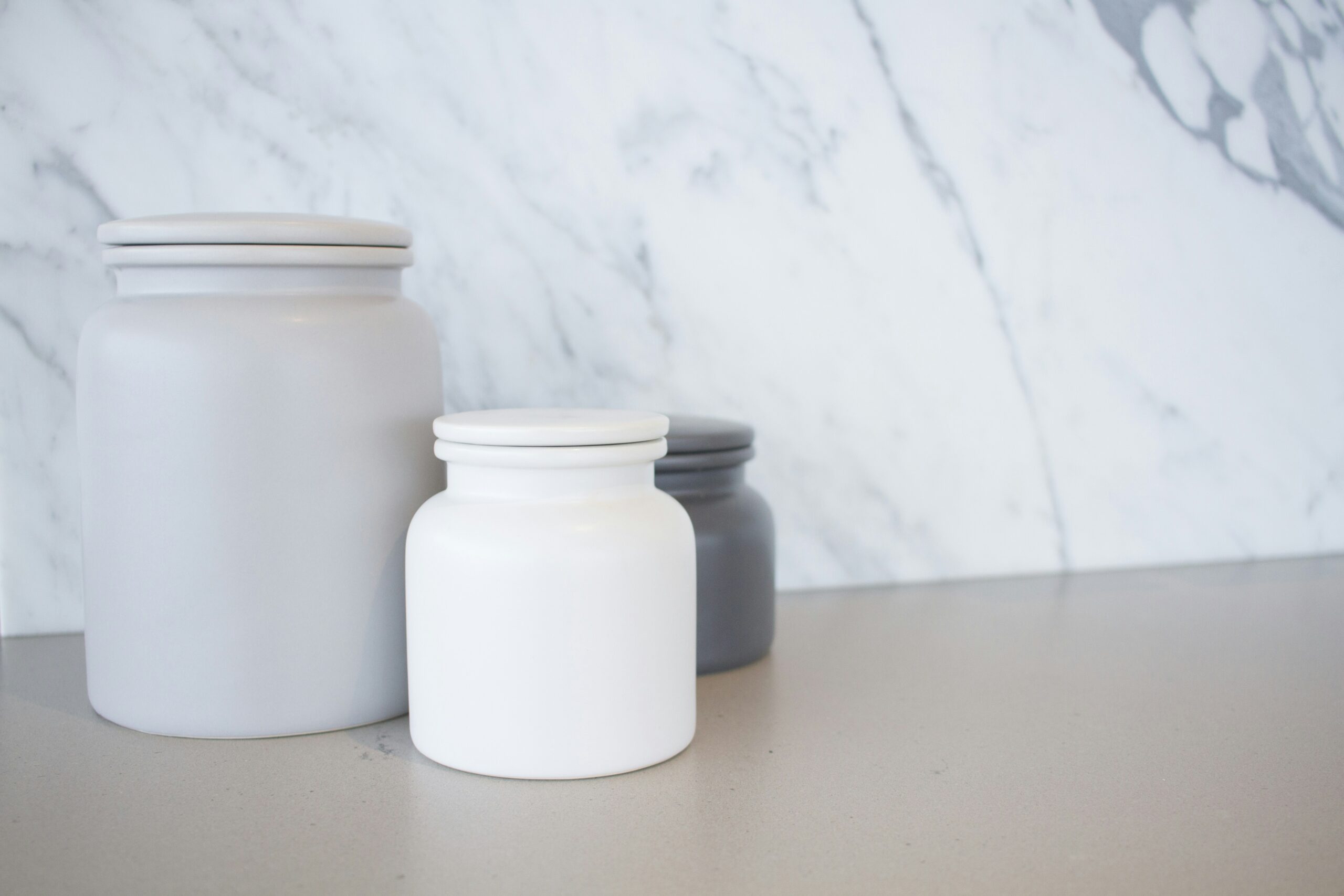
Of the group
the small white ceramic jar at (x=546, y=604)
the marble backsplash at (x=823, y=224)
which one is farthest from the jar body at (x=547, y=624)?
the marble backsplash at (x=823, y=224)

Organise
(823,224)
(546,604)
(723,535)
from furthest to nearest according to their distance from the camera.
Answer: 1. (823,224)
2. (723,535)
3. (546,604)

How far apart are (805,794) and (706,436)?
0.82 feet

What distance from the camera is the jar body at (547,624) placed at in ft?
1.89

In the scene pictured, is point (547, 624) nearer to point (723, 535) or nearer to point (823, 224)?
point (723, 535)

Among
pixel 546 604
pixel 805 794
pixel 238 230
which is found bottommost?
pixel 805 794

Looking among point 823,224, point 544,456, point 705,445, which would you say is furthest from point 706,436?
point 823,224

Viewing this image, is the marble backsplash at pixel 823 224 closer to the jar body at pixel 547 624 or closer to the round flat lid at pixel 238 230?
the round flat lid at pixel 238 230

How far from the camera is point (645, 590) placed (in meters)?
0.59

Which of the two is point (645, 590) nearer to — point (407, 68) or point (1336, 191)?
point (407, 68)

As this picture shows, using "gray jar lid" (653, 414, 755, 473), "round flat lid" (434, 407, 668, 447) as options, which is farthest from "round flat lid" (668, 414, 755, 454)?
"round flat lid" (434, 407, 668, 447)

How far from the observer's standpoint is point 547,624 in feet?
1.89

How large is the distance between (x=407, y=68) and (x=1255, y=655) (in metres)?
0.75

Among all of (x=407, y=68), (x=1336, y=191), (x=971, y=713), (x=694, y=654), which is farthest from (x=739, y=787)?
(x=1336, y=191)

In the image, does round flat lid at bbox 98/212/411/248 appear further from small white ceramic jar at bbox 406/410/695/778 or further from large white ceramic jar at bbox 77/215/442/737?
small white ceramic jar at bbox 406/410/695/778
